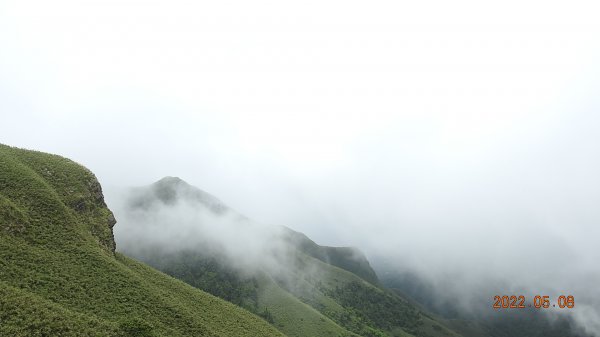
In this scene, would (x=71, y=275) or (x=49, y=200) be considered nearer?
(x=71, y=275)

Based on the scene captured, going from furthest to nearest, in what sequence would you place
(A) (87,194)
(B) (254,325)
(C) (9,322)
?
(B) (254,325)
(A) (87,194)
(C) (9,322)

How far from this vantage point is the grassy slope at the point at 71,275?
54400mm

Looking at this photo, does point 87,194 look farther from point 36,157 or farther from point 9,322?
point 9,322

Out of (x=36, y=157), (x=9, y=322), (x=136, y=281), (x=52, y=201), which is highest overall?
(x=36, y=157)

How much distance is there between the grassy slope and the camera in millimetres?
54400

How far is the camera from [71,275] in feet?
221

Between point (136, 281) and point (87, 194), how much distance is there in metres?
27.3

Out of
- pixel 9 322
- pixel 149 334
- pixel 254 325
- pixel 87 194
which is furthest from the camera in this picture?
pixel 254 325

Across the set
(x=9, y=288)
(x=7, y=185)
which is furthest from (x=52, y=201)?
(x=9, y=288)

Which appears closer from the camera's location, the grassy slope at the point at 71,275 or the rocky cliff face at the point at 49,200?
the grassy slope at the point at 71,275

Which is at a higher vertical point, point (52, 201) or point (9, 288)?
point (52, 201)

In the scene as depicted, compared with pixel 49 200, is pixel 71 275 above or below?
below

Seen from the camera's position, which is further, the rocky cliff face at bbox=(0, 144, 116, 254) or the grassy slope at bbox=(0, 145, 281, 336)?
the rocky cliff face at bbox=(0, 144, 116, 254)

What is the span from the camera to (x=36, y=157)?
91.2 m
